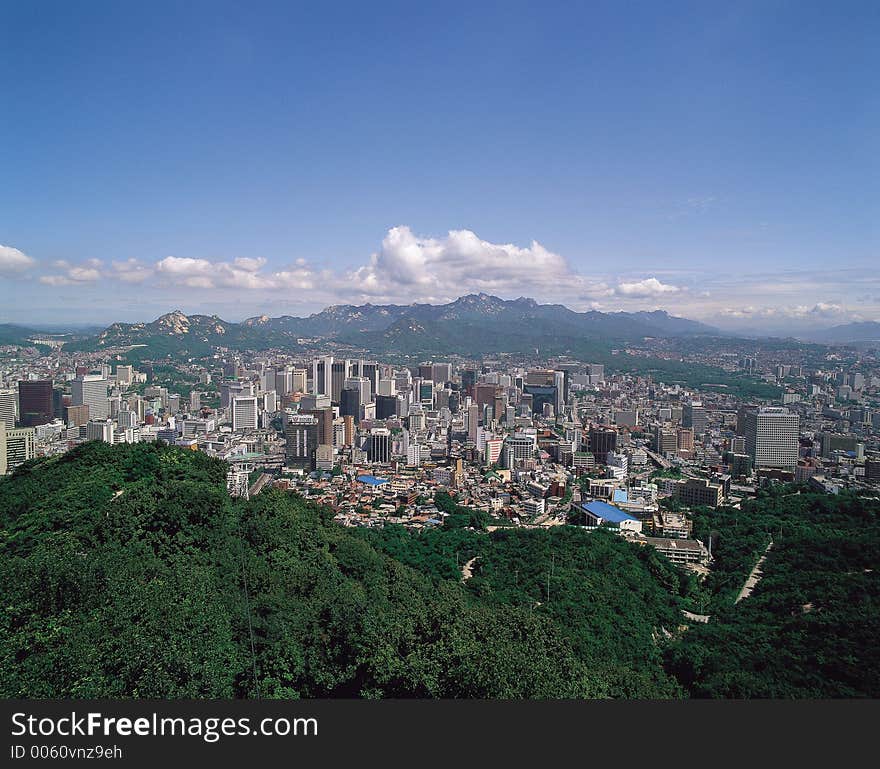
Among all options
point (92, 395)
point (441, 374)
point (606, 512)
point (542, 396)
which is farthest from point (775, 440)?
point (92, 395)

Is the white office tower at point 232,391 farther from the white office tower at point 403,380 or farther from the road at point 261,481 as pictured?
the road at point 261,481

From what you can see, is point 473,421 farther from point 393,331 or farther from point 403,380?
point 393,331

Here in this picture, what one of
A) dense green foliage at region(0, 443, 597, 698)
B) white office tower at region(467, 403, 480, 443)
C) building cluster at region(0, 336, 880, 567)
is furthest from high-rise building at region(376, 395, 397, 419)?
dense green foliage at region(0, 443, 597, 698)

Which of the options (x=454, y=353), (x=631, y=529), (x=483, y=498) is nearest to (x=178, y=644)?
(x=631, y=529)

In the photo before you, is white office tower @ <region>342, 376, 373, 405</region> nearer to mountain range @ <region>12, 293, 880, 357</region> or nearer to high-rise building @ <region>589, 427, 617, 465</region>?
high-rise building @ <region>589, 427, 617, 465</region>

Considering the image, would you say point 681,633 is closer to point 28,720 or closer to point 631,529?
point 631,529
